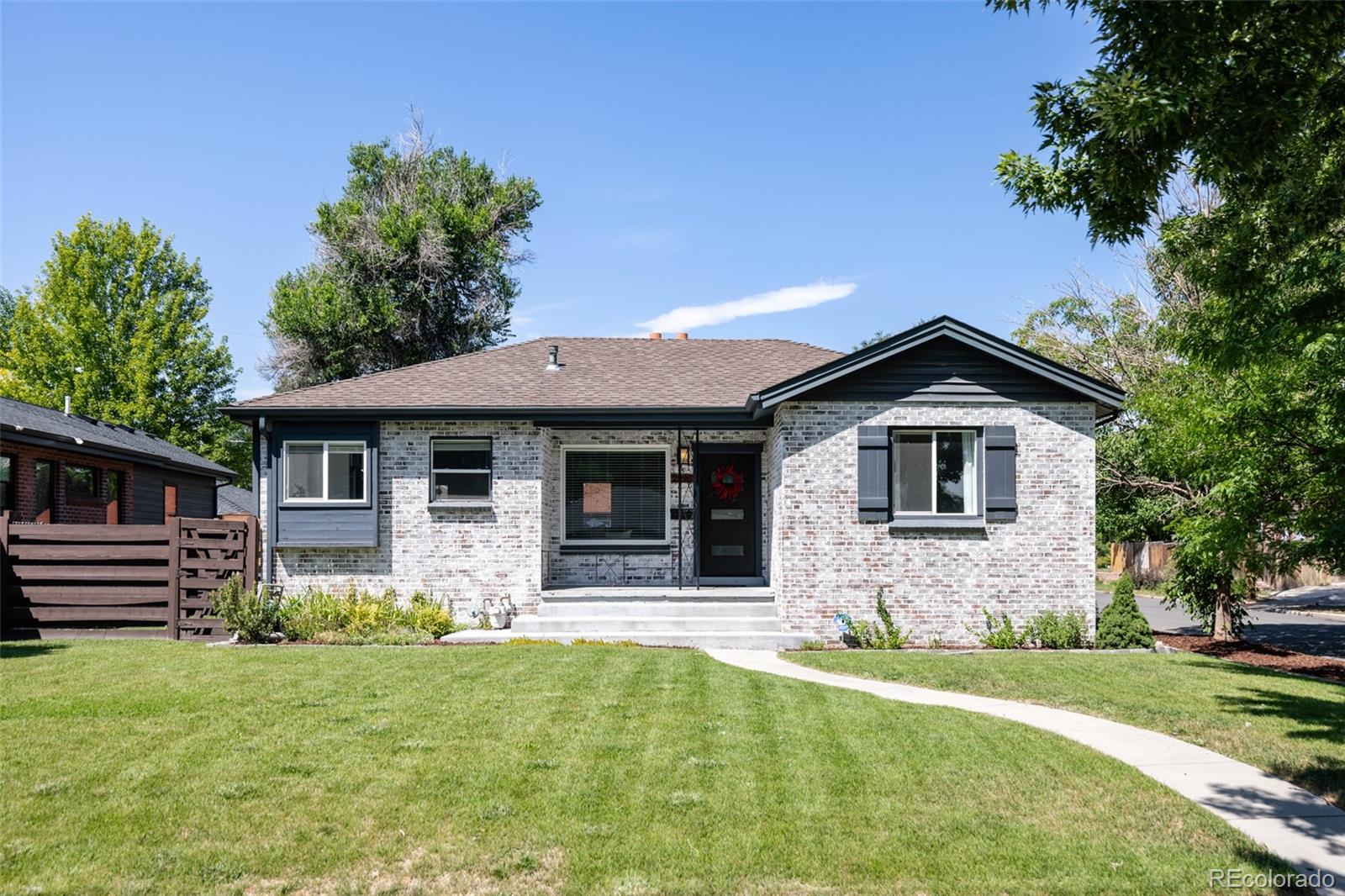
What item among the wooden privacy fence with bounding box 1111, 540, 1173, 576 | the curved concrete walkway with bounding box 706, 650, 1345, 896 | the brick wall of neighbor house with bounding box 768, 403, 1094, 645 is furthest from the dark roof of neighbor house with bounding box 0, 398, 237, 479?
the wooden privacy fence with bounding box 1111, 540, 1173, 576

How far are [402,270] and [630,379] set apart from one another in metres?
16.3

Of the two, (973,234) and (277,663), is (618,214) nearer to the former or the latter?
(973,234)

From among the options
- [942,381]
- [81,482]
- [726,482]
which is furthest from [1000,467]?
[81,482]

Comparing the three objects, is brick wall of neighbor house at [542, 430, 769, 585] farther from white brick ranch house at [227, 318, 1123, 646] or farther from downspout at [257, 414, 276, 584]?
downspout at [257, 414, 276, 584]

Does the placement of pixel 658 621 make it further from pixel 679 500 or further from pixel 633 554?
pixel 633 554

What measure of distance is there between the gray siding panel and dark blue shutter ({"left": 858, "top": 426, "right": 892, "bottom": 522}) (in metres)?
0.61

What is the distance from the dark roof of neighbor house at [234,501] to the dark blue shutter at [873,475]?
28337 millimetres

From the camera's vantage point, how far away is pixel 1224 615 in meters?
14.7

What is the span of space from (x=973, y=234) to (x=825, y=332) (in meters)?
26.9

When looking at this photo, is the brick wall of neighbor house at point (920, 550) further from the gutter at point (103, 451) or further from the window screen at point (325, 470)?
the gutter at point (103, 451)

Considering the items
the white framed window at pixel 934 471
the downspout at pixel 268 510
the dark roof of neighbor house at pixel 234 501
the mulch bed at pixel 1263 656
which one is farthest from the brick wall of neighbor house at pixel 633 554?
the dark roof of neighbor house at pixel 234 501

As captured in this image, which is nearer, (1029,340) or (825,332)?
(1029,340)

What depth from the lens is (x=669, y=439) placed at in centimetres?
1614

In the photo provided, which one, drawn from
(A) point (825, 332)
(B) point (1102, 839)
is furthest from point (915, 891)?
(A) point (825, 332)
